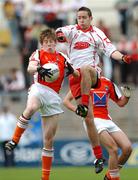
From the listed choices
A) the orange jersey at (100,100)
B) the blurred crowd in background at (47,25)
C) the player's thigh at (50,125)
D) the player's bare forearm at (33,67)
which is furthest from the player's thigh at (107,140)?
the blurred crowd in background at (47,25)

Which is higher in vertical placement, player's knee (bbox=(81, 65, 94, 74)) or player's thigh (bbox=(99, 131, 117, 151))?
player's knee (bbox=(81, 65, 94, 74))

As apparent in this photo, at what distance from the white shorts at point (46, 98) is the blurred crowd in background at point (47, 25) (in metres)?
8.34

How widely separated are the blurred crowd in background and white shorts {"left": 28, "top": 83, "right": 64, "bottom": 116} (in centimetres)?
834

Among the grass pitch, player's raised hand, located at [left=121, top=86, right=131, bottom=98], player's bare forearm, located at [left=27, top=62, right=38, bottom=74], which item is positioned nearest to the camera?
player's bare forearm, located at [left=27, top=62, right=38, bottom=74]

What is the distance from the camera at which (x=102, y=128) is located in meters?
14.6

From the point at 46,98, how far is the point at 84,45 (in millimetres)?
1087

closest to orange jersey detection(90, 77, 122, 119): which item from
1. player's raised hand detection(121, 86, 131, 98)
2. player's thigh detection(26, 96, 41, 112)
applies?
player's raised hand detection(121, 86, 131, 98)

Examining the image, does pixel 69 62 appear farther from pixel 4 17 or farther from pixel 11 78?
pixel 4 17

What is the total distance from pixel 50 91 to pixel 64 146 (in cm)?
808

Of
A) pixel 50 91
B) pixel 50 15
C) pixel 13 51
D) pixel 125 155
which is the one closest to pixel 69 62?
pixel 50 91

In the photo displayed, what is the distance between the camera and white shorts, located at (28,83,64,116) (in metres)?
14.0


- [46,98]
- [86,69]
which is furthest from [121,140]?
[46,98]

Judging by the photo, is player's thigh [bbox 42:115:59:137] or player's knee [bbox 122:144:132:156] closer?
player's thigh [bbox 42:115:59:137]

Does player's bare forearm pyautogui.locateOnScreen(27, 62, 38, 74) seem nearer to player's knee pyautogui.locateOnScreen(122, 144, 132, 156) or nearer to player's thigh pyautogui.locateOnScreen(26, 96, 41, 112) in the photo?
player's thigh pyautogui.locateOnScreen(26, 96, 41, 112)
